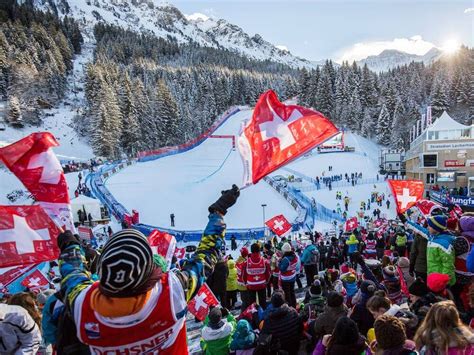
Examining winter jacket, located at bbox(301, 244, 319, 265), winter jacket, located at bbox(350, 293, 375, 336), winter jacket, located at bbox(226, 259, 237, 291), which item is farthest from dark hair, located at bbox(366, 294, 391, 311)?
winter jacket, located at bbox(301, 244, 319, 265)

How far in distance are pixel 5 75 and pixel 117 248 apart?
233 feet

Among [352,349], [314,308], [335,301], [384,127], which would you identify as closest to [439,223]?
[335,301]

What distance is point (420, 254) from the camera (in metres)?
5.45

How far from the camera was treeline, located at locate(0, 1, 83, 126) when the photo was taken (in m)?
57.8

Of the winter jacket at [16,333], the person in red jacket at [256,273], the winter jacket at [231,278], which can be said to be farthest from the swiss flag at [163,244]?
the winter jacket at [16,333]

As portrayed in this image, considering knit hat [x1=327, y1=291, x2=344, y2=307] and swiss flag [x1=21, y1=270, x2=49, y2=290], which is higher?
knit hat [x1=327, y1=291, x2=344, y2=307]

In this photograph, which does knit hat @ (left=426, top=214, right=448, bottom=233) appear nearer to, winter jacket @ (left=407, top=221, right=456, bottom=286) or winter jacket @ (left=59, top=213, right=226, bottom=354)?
winter jacket @ (left=407, top=221, right=456, bottom=286)

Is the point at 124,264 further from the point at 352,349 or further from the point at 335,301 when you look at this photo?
the point at 335,301

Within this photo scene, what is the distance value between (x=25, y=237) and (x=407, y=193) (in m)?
7.26

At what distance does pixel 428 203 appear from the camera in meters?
Answer: 8.08

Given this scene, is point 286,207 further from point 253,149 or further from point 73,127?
point 73,127

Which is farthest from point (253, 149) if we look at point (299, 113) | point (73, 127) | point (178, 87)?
point (178, 87)

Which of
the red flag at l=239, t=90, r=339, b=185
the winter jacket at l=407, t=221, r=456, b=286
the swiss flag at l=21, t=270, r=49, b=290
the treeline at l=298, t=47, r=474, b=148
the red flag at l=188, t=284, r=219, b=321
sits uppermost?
the treeline at l=298, t=47, r=474, b=148

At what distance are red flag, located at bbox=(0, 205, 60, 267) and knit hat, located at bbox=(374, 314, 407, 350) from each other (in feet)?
11.3
